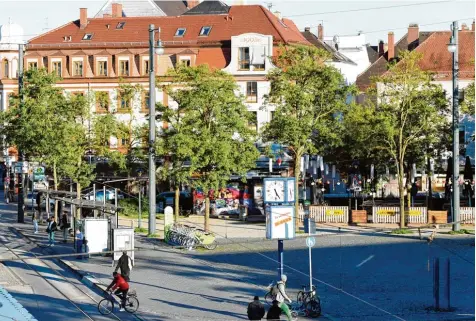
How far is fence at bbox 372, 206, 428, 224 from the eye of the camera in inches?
2041

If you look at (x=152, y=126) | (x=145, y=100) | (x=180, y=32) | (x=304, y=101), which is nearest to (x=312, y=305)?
(x=152, y=126)

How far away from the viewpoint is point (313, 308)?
28.8 meters

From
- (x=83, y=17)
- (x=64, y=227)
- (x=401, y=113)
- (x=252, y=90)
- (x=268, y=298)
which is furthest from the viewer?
(x=83, y=17)

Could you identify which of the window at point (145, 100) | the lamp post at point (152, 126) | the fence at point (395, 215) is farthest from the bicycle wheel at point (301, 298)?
the window at point (145, 100)

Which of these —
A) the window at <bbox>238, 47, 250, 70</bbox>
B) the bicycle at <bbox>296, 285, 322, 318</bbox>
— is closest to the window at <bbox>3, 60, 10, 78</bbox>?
the window at <bbox>238, 47, 250, 70</bbox>

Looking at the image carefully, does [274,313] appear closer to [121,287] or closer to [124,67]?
[121,287]

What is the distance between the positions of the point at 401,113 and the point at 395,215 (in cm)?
526

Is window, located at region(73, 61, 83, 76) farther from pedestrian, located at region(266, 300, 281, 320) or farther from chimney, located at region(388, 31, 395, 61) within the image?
pedestrian, located at region(266, 300, 281, 320)

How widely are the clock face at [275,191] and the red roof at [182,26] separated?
4098 centimetres

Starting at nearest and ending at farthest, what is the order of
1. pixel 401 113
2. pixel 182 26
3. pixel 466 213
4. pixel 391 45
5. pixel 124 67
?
pixel 401 113, pixel 466 213, pixel 124 67, pixel 182 26, pixel 391 45

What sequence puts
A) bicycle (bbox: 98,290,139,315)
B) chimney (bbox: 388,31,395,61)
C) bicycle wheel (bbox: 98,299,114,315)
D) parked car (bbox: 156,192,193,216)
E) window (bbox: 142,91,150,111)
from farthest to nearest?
chimney (bbox: 388,31,395,61) < window (bbox: 142,91,150,111) < parked car (bbox: 156,192,193,216) < bicycle (bbox: 98,290,139,315) < bicycle wheel (bbox: 98,299,114,315)

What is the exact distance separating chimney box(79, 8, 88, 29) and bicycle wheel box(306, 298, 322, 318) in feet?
179

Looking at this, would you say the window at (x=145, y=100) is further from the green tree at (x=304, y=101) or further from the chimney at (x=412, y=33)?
the chimney at (x=412, y=33)

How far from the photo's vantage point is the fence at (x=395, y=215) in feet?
170
